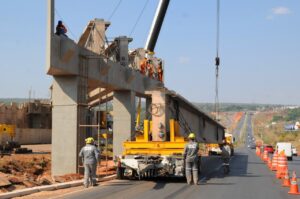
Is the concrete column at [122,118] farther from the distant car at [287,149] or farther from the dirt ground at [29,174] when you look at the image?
the distant car at [287,149]

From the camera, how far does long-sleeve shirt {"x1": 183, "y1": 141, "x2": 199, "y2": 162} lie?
17.6 m

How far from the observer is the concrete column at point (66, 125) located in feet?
66.9

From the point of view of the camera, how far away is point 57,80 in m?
20.7

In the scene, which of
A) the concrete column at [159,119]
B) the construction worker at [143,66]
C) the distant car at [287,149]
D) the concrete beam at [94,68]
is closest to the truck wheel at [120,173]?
the concrete column at [159,119]

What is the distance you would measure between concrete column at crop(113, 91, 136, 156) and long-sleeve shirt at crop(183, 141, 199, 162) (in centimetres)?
1172

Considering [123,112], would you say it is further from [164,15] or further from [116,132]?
[164,15]

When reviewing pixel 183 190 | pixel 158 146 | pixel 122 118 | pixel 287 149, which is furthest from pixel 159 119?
pixel 287 149

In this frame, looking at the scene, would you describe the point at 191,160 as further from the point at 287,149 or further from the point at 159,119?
the point at 287,149

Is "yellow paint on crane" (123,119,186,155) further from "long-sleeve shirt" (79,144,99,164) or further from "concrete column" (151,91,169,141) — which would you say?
"long-sleeve shirt" (79,144,99,164)

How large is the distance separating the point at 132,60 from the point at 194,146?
16859 millimetres

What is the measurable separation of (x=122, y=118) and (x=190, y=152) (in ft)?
40.3

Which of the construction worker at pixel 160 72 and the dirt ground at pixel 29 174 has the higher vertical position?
the construction worker at pixel 160 72

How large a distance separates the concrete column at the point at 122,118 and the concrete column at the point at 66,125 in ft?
28.5

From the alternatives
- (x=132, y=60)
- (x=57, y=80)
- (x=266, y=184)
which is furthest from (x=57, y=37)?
(x=132, y=60)
